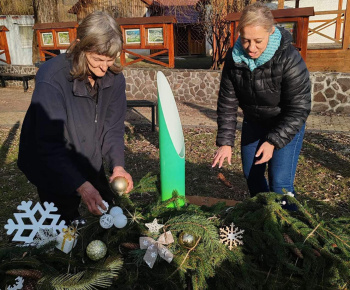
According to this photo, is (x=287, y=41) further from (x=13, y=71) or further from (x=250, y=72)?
(x=13, y=71)

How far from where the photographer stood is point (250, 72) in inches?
88.5

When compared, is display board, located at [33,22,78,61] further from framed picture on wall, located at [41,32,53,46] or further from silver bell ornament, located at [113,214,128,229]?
silver bell ornament, located at [113,214,128,229]

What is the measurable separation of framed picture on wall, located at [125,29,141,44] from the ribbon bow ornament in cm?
930

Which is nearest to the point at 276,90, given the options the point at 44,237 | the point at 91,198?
the point at 91,198

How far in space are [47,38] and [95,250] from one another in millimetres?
11905

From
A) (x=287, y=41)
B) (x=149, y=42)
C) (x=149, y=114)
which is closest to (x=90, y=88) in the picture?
(x=287, y=41)

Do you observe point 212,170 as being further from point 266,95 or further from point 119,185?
point 119,185

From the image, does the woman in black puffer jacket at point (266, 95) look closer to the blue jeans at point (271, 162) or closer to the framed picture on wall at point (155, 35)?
the blue jeans at point (271, 162)

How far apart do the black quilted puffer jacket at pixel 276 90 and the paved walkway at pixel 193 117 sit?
4.63 metres

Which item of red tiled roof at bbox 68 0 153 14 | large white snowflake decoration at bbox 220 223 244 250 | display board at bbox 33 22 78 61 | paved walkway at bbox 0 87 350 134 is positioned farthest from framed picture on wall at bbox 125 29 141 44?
red tiled roof at bbox 68 0 153 14

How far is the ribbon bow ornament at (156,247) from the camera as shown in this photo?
4.36ft

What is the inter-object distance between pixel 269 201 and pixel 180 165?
0.57 meters

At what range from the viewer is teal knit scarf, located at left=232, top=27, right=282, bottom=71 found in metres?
2.12

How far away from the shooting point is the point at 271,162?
8.04ft
